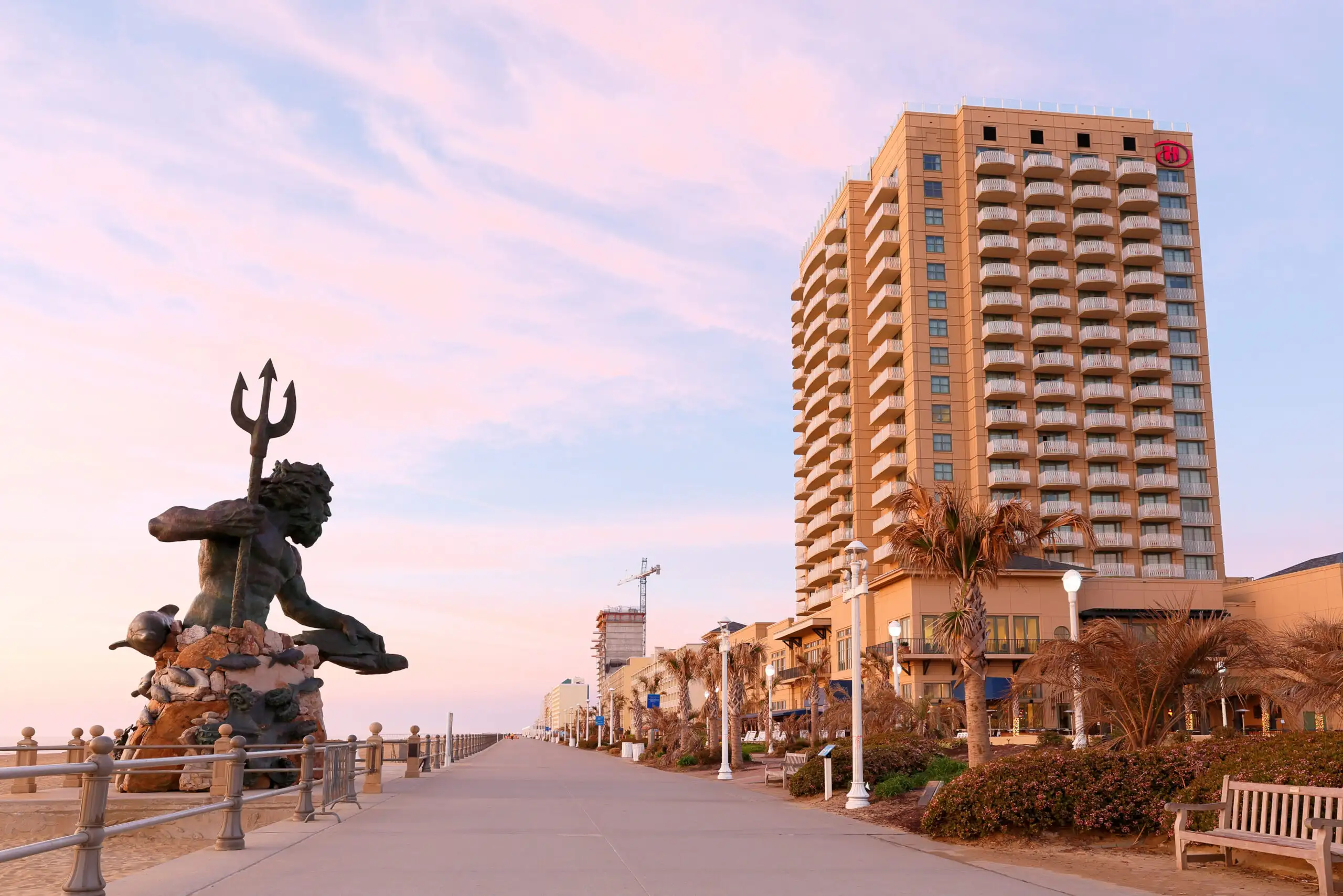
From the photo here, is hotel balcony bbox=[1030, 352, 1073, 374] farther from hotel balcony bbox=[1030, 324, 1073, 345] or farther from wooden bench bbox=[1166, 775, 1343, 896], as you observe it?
wooden bench bbox=[1166, 775, 1343, 896]

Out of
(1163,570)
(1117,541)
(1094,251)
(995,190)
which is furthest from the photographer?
(1094,251)

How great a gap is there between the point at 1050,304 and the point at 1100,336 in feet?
15.2

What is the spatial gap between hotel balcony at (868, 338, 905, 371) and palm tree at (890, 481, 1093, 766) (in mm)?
66990

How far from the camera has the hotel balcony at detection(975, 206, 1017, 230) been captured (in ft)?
285

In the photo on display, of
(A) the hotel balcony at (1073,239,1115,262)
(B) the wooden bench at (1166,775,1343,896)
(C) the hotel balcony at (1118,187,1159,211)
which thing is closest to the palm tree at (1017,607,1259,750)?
(B) the wooden bench at (1166,775,1343,896)

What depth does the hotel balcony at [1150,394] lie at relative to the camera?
86.4 metres

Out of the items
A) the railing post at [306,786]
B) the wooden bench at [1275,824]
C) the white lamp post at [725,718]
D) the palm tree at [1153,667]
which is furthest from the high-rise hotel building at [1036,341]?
the wooden bench at [1275,824]

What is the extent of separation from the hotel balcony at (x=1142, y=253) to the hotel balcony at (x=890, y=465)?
23.5 m

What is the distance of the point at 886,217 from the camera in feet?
293

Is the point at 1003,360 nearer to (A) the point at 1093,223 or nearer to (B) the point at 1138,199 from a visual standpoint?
(A) the point at 1093,223

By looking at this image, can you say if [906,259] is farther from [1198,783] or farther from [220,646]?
[1198,783]

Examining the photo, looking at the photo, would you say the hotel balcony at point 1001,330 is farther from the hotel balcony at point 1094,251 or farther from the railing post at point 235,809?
the railing post at point 235,809

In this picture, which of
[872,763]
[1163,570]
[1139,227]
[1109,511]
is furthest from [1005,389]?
[872,763]

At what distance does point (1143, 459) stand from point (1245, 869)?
3133 inches
